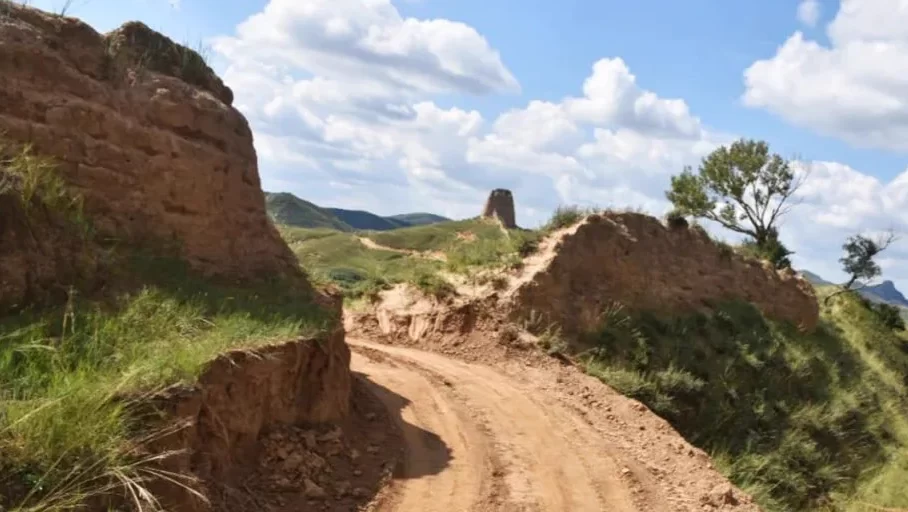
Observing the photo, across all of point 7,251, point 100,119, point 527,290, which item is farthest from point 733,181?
point 7,251

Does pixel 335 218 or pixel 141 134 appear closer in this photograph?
pixel 141 134

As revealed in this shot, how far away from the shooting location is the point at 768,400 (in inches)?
655

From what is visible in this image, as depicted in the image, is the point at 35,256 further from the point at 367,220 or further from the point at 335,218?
the point at 367,220

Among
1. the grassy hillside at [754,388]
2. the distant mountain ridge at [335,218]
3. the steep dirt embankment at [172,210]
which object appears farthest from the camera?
the distant mountain ridge at [335,218]

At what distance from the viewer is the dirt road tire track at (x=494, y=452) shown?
8.02m

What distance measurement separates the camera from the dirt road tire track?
8.02 m

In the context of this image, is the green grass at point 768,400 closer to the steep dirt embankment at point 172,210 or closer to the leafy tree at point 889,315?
the steep dirt embankment at point 172,210

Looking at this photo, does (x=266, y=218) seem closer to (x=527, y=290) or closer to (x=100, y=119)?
(x=100, y=119)

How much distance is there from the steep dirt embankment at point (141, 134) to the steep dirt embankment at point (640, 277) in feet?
23.3

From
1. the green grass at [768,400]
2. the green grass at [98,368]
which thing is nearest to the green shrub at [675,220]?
the green grass at [768,400]

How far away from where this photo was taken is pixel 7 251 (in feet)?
18.7

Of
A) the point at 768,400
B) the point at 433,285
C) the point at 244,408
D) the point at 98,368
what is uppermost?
the point at 433,285

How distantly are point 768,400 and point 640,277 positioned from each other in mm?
3687

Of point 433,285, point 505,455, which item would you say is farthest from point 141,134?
point 433,285
